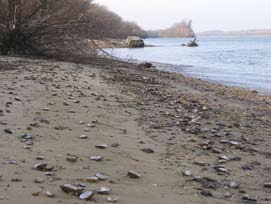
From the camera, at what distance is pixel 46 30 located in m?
17.4

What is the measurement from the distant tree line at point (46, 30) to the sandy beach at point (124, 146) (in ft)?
21.7

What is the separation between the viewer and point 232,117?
378 inches

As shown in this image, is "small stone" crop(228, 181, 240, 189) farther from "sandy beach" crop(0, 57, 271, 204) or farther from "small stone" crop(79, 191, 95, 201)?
"small stone" crop(79, 191, 95, 201)

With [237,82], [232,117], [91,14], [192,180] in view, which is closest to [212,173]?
[192,180]

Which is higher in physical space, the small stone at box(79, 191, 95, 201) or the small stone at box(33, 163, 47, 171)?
the small stone at box(33, 163, 47, 171)

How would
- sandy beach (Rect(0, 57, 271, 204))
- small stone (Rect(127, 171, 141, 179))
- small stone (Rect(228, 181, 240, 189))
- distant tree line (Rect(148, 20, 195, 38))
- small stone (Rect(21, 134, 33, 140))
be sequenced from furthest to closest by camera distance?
distant tree line (Rect(148, 20, 195, 38)) → small stone (Rect(21, 134, 33, 140)) → small stone (Rect(228, 181, 240, 189)) → small stone (Rect(127, 171, 141, 179)) → sandy beach (Rect(0, 57, 271, 204))

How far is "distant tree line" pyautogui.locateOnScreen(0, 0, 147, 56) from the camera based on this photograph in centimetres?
1731

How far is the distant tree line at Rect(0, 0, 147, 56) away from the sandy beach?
6.62 m

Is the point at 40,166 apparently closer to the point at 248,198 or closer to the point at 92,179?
the point at 92,179

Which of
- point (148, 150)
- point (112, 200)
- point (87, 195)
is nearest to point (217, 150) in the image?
point (148, 150)

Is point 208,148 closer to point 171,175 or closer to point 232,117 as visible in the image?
point 171,175

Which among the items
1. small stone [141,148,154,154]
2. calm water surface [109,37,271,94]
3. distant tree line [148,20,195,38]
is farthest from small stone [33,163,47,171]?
distant tree line [148,20,195,38]

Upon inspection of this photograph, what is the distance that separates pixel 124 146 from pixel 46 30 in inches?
478

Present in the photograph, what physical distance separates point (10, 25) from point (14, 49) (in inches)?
34.4
